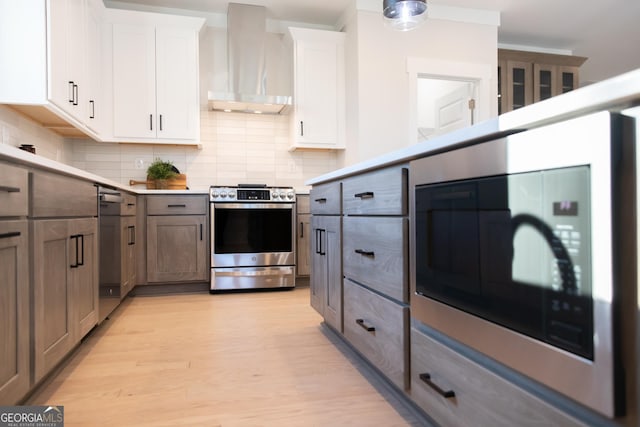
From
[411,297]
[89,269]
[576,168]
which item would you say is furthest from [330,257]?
[576,168]

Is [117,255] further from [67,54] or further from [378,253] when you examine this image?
[378,253]

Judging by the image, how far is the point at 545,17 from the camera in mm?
4289

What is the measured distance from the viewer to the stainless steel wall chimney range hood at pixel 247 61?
3887mm

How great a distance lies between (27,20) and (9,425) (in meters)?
2.23

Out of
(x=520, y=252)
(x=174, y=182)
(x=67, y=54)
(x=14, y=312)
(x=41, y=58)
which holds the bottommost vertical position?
(x=14, y=312)

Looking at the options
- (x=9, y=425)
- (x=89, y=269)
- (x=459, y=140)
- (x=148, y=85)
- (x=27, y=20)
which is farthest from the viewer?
(x=148, y=85)

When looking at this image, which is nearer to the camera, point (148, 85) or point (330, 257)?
point (330, 257)

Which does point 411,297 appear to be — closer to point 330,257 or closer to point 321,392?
point 321,392

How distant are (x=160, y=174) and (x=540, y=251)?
3.50m

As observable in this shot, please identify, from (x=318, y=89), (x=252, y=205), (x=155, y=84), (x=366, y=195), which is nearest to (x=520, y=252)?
(x=366, y=195)

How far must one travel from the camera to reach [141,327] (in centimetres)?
247

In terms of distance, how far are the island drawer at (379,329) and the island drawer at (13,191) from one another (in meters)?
1.26

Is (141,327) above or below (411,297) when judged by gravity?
below

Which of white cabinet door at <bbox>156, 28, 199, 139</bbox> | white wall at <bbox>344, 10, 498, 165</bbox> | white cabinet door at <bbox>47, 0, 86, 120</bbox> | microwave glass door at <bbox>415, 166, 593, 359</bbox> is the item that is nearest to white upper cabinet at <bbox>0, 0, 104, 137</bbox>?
white cabinet door at <bbox>47, 0, 86, 120</bbox>
